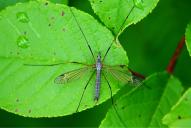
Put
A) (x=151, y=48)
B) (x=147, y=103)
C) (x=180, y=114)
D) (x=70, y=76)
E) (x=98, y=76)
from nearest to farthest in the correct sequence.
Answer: (x=180, y=114)
(x=70, y=76)
(x=98, y=76)
(x=147, y=103)
(x=151, y=48)

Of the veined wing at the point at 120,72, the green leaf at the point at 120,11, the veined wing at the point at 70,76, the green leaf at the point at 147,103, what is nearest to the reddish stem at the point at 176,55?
the green leaf at the point at 147,103

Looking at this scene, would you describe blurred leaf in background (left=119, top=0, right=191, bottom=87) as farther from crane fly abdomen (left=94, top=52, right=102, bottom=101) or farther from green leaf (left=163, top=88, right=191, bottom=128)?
green leaf (left=163, top=88, right=191, bottom=128)

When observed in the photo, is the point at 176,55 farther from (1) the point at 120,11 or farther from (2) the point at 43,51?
(2) the point at 43,51

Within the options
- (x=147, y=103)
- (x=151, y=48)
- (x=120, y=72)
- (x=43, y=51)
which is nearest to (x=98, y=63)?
(x=120, y=72)

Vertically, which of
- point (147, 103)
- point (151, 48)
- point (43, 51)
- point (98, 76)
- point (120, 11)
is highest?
point (120, 11)

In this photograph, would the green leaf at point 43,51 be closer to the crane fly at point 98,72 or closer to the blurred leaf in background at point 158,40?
the crane fly at point 98,72

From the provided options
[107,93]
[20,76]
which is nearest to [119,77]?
[107,93]

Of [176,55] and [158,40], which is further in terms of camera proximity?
[158,40]
